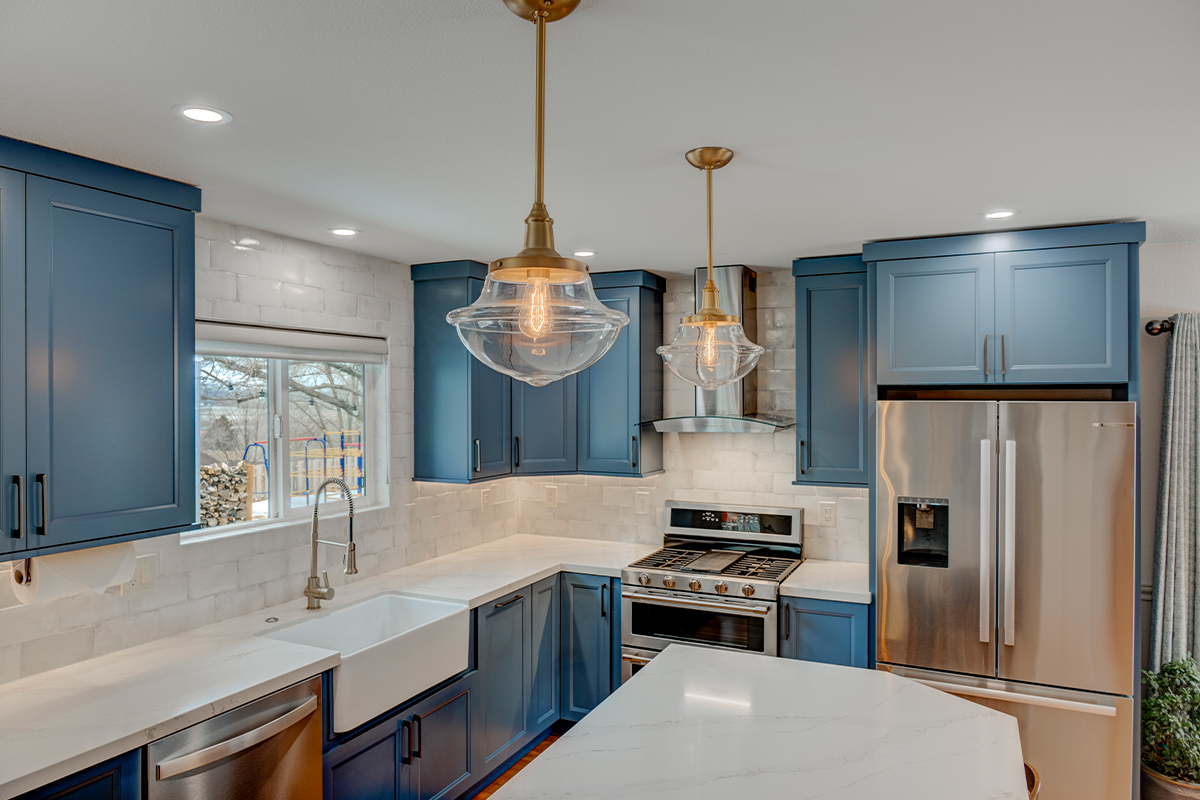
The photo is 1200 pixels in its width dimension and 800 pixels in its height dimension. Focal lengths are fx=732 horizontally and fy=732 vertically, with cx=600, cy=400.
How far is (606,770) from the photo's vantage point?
1594 mm

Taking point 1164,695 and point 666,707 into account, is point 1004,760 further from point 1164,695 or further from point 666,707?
point 1164,695

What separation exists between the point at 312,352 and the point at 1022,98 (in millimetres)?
2711

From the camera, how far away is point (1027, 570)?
9.28 feet

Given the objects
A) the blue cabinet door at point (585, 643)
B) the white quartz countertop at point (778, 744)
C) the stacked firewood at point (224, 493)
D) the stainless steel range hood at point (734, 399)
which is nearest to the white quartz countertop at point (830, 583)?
the stainless steel range hood at point (734, 399)

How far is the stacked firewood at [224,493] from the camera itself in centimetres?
280

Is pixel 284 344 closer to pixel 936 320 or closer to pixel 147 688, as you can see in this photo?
pixel 147 688

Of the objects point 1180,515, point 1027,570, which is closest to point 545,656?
point 1027,570

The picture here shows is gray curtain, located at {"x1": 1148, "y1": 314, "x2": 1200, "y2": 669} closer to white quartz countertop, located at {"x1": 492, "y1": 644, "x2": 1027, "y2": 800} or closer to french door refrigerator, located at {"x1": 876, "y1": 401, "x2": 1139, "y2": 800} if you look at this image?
french door refrigerator, located at {"x1": 876, "y1": 401, "x2": 1139, "y2": 800}

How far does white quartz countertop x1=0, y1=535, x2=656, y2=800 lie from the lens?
1730 mm

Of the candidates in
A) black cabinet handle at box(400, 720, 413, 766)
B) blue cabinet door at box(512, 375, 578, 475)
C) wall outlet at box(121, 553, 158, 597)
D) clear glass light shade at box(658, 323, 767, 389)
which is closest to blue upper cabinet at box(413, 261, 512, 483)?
blue cabinet door at box(512, 375, 578, 475)

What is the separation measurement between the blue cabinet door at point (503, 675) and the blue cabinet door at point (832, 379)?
1.53m

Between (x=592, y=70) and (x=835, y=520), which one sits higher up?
(x=592, y=70)

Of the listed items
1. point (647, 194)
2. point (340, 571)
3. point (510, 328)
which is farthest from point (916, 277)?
point (340, 571)

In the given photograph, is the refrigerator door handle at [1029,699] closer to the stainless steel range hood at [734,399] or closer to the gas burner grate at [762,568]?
the gas burner grate at [762,568]
